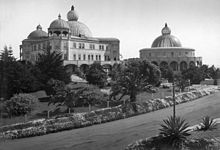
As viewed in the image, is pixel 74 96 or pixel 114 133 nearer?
pixel 114 133

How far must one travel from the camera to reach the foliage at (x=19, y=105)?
834 cm

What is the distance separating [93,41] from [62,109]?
21.4 m

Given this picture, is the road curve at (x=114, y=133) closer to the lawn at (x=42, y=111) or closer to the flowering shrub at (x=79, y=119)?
the flowering shrub at (x=79, y=119)

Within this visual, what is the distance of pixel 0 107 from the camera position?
8273 mm

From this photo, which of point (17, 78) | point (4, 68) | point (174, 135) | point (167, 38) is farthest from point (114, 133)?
point (167, 38)

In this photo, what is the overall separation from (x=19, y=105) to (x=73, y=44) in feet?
62.5

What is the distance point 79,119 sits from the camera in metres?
7.93

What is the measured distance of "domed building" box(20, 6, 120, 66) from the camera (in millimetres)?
22438

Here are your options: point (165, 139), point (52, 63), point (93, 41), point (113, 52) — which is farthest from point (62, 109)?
point (113, 52)

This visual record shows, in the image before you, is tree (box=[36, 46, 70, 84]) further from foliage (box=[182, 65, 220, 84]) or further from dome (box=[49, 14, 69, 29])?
foliage (box=[182, 65, 220, 84])

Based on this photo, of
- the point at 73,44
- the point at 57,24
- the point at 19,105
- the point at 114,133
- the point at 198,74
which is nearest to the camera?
the point at 114,133

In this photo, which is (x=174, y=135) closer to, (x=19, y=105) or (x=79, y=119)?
(x=79, y=119)

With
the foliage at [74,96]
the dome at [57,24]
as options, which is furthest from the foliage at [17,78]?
the dome at [57,24]

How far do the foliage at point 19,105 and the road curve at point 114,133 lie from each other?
1.62 m
